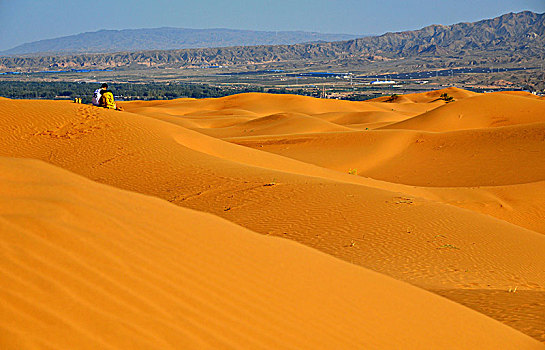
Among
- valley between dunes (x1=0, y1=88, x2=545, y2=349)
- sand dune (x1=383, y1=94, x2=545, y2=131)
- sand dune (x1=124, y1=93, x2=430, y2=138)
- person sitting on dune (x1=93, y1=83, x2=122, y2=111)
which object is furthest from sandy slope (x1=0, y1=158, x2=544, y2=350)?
sand dune (x1=383, y1=94, x2=545, y2=131)

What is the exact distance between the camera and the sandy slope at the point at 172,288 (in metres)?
3.63

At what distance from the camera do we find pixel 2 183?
544cm

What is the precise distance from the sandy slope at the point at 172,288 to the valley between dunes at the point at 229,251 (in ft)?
0.05

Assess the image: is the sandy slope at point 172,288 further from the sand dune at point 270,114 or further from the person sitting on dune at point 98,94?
the sand dune at point 270,114

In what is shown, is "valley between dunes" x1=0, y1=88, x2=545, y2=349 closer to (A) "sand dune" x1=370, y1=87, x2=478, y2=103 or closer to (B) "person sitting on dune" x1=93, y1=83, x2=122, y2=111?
(B) "person sitting on dune" x1=93, y1=83, x2=122, y2=111

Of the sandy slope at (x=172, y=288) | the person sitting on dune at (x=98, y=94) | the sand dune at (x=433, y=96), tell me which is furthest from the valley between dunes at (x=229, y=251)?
the sand dune at (x=433, y=96)

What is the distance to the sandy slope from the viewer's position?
11.9 ft

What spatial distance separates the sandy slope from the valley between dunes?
0.02 m

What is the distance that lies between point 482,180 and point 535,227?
260 inches

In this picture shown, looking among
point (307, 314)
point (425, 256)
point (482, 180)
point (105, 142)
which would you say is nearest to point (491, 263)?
point (425, 256)

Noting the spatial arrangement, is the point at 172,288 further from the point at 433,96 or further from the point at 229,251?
the point at 433,96

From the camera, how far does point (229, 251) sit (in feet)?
18.6

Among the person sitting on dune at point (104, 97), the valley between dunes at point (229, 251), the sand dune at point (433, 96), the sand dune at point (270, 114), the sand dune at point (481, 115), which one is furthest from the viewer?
the sand dune at point (433, 96)

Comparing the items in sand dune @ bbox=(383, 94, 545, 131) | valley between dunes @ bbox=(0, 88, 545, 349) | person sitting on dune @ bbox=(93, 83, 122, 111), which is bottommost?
sand dune @ bbox=(383, 94, 545, 131)
